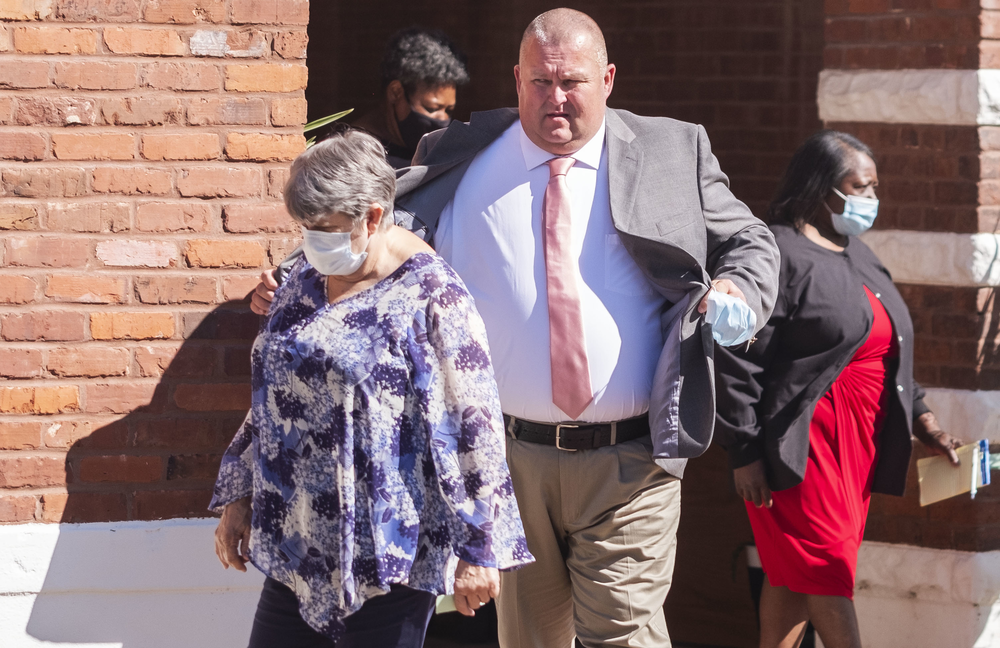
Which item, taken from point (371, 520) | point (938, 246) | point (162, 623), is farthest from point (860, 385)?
point (162, 623)

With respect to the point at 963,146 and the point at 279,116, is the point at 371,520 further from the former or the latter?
the point at 963,146

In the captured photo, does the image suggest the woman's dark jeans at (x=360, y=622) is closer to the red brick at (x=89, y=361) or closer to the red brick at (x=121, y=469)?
the red brick at (x=121, y=469)

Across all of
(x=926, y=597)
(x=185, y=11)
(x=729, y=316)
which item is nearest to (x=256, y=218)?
(x=185, y=11)

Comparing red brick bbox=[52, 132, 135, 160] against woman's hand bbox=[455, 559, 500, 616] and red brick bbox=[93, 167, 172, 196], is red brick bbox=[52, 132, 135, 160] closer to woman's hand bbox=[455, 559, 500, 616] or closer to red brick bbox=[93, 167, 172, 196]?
red brick bbox=[93, 167, 172, 196]

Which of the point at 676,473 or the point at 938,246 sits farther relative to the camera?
the point at 938,246

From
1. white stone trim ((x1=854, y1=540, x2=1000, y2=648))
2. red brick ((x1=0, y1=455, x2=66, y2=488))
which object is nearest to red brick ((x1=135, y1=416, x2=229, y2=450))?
red brick ((x1=0, y1=455, x2=66, y2=488))

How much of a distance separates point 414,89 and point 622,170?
1448 mm

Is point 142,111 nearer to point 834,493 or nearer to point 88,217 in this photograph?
point 88,217

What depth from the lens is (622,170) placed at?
3.00m

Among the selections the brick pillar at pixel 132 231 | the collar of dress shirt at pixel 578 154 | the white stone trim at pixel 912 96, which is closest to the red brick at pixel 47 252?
the brick pillar at pixel 132 231

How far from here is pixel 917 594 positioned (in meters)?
4.12

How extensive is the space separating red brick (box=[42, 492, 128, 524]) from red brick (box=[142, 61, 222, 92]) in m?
1.27

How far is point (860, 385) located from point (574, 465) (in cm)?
119

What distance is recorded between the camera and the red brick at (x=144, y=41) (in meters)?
3.24
